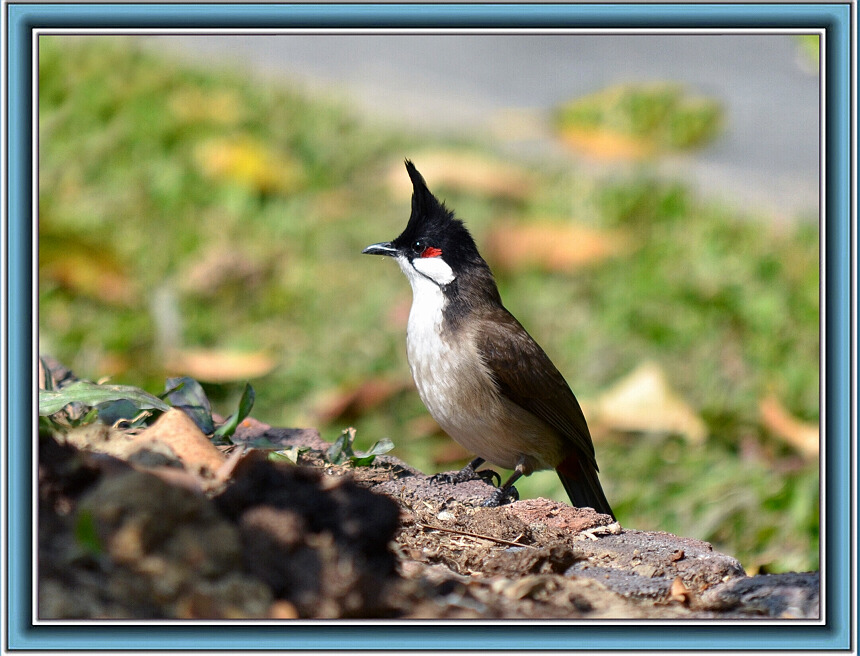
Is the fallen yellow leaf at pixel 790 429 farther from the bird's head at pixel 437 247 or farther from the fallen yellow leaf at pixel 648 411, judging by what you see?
the bird's head at pixel 437 247

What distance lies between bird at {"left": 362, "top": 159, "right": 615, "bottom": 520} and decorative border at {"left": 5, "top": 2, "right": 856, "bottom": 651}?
50.7 inches

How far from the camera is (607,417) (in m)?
4.96

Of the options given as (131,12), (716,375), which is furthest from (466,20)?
(716,375)

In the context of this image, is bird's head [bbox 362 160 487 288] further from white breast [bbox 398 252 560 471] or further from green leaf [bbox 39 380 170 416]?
green leaf [bbox 39 380 170 416]

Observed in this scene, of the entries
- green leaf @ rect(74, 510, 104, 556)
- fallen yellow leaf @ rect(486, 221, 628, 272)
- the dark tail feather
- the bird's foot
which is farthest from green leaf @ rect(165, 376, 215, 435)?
fallen yellow leaf @ rect(486, 221, 628, 272)

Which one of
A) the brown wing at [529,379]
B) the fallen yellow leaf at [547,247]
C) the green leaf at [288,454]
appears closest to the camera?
the green leaf at [288,454]

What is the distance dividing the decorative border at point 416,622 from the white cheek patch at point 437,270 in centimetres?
155

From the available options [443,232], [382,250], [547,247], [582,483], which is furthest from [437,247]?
[547,247]

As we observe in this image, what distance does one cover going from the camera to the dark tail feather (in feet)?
12.6

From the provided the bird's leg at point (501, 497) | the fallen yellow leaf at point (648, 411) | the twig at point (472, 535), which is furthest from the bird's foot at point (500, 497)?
the fallen yellow leaf at point (648, 411)

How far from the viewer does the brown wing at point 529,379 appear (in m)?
3.68

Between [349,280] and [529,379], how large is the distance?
8.88 ft

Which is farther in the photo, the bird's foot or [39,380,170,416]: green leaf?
the bird's foot

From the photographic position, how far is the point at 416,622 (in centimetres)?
206
